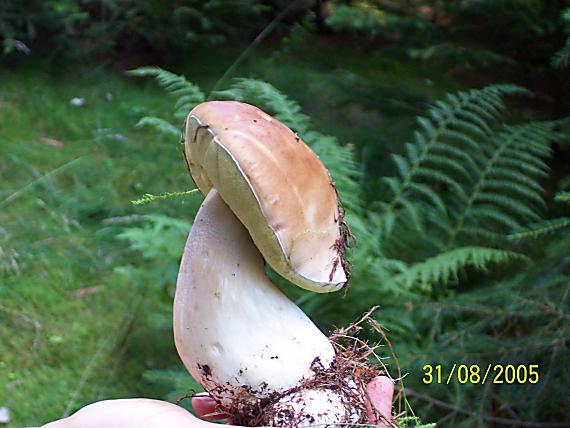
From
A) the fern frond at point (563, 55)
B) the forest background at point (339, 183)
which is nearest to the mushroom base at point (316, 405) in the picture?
the forest background at point (339, 183)

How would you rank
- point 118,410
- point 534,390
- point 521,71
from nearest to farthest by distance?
point 118,410 → point 534,390 → point 521,71

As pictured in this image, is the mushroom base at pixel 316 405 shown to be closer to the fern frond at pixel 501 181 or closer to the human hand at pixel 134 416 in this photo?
the human hand at pixel 134 416

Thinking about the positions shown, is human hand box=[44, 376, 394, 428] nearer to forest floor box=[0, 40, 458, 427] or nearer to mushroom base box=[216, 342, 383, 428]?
mushroom base box=[216, 342, 383, 428]

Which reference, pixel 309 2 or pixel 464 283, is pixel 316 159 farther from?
→ pixel 309 2

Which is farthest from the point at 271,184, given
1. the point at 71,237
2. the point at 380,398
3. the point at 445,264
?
the point at 71,237

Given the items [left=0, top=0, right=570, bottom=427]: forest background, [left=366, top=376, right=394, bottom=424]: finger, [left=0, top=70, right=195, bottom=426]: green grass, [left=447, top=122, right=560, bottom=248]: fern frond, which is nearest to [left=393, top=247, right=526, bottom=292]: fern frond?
[left=0, top=0, right=570, bottom=427]: forest background

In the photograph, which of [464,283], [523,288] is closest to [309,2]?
[464,283]
